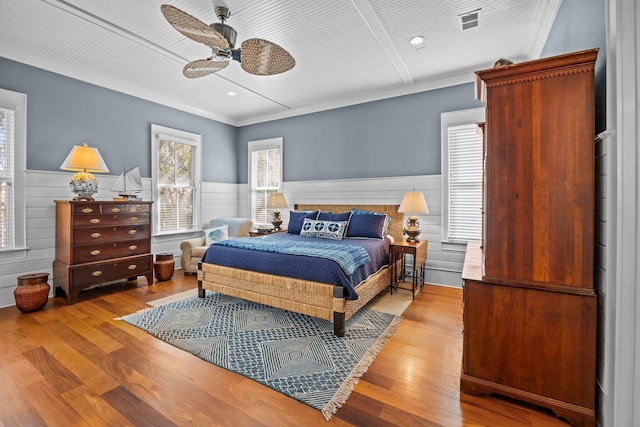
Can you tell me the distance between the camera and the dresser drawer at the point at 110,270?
11.5 feet

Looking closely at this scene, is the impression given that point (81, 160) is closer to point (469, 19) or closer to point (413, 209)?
point (413, 209)

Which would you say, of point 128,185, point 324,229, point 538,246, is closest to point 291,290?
point 324,229

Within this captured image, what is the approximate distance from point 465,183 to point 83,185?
492cm

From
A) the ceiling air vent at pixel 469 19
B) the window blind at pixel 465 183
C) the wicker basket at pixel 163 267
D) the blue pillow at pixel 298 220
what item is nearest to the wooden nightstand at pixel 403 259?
the window blind at pixel 465 183

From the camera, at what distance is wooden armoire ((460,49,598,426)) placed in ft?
5.18

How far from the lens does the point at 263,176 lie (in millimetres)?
5996

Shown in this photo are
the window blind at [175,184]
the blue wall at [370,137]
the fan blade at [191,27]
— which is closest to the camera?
the fan blade at [191,27]

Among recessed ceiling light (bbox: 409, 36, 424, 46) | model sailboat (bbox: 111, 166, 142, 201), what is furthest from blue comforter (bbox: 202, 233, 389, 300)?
recessed ceiling light (bbox: 409, 36, 424, 46)

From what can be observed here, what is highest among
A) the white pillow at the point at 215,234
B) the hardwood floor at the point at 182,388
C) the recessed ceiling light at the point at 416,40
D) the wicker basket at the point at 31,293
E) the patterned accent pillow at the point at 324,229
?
the recessed ceiling light at the point at 416,40

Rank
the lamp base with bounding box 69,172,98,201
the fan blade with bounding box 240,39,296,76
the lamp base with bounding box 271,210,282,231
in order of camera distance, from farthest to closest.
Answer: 1. the lamp base with bounding box 271,210,282,231
2. the lamp base with bounding box 69,172,98,201
3. the fan blade with bounding box 240,39,296,76

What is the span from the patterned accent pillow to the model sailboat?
2458 millimetres

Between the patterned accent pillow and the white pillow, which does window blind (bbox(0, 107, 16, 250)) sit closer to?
the white pillow

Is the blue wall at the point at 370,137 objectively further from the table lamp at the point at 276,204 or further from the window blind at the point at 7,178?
the window blind at the point at 7,178

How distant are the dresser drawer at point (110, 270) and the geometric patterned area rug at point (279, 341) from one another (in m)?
1.01
